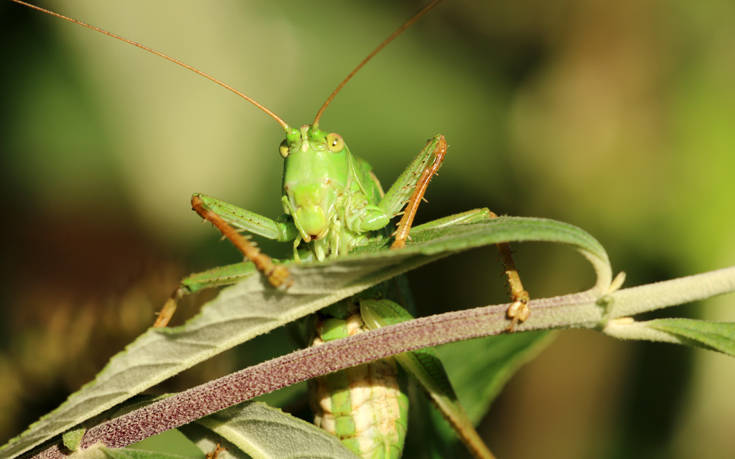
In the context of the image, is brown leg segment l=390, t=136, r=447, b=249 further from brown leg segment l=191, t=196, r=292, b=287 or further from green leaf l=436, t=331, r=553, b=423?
green leaf l=436, t=331, r=553, b=423

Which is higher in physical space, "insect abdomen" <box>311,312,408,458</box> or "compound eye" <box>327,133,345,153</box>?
"compound eye" <box>327,133,345,153</box>

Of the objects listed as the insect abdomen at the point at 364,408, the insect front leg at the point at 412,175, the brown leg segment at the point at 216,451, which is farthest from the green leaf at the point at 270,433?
the insect front leg at the point at 412,175

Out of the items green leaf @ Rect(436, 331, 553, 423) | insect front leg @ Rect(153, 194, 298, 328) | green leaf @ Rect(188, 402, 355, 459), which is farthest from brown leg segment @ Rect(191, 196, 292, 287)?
green leaf @ Rect(436, 331, 553, 423)

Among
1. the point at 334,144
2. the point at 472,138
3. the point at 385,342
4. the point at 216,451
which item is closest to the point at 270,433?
the point at 216,451

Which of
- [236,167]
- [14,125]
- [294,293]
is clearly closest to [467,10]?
[236,167]

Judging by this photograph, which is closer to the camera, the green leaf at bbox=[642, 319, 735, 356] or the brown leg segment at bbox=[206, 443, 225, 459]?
the green leaf at bbox=[642, 319, 735, 356]

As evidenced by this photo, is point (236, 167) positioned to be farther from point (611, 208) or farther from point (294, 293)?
point (294, 293)

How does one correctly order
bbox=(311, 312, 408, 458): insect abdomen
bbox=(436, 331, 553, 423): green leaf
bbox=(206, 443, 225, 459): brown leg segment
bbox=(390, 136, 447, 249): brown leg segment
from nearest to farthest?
bbox=(206, 443, 225, 459): brown leg segment < bbox=(390, 136, 447, 249): brown leg segment < bbox=(311, 312, 408, 458): insect abdomen < bbox=(436, 331, 553, 423): green leaf

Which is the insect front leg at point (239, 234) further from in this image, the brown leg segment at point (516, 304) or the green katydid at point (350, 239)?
the brown leg segment at point (516, 304)
